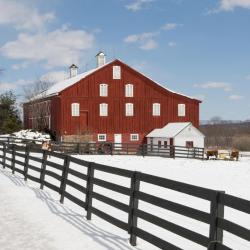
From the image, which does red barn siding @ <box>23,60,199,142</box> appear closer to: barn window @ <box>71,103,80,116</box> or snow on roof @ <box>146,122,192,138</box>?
barn window @ <box>71,103,80,116</box>

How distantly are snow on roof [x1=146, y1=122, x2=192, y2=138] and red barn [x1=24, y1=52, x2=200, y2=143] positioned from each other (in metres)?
0.96

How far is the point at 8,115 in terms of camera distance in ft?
184

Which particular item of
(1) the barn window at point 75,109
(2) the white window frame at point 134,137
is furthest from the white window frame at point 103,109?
(2) the white window frame at point 134,137

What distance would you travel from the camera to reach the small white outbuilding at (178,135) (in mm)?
49969

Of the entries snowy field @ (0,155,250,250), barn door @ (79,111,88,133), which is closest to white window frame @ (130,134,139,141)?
barn door @ (79,111,88,133)

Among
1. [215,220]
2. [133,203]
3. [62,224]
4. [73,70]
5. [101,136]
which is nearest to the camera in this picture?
[215,220]

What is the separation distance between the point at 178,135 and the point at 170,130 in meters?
1.22

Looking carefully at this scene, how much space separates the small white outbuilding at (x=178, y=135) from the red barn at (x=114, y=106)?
4.47 ft

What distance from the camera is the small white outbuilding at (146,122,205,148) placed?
49969 mm

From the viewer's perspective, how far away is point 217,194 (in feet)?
18.4

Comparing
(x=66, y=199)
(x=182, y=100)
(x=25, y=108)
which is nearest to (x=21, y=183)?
(x=66, y=199)

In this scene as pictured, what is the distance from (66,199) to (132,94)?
40.1 meters

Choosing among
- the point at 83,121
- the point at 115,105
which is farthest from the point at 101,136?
the point at 115,105

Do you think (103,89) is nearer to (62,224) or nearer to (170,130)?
(170,130)
